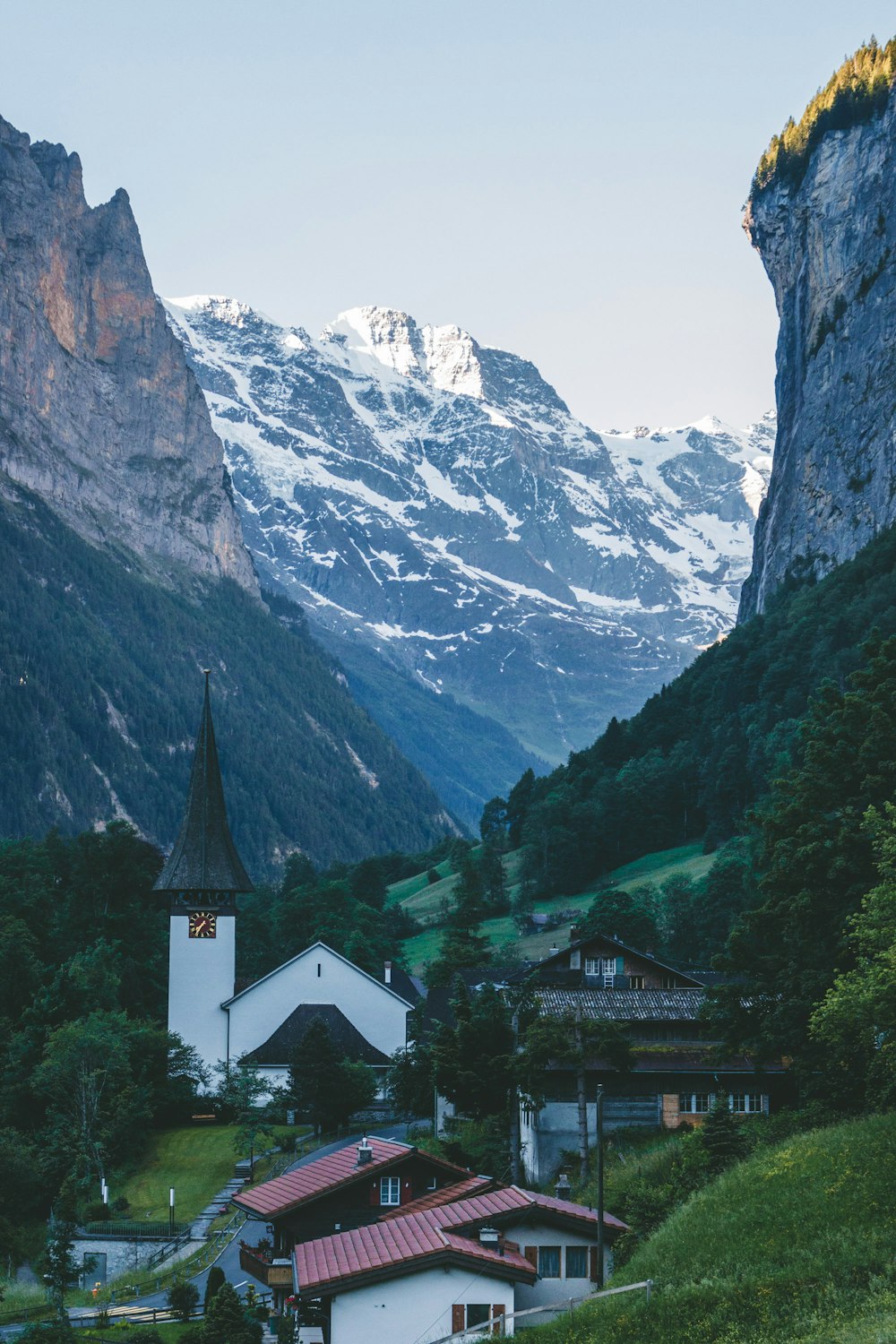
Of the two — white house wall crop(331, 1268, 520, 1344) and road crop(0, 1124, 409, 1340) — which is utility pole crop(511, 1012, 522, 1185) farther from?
white house wall crop(331, 1268, 520, 1344)

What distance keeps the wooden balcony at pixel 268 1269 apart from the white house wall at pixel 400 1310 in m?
7.02

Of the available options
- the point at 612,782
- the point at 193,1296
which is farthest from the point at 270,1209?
the point at 612,782

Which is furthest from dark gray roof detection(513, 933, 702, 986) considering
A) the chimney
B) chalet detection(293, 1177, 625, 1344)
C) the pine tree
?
chalet detection(293, 1177, 625, 1344)

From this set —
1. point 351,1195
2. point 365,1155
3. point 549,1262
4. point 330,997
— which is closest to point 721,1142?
point 549,1262

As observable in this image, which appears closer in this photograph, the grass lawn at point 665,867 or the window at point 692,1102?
the window at point 692,1102

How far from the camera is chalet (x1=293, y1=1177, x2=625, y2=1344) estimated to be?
1668 inches

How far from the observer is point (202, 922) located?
96000 millimetres

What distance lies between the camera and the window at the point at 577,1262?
4594 centimetres

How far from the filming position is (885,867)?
151 ft

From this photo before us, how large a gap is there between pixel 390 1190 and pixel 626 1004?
17.3 meters

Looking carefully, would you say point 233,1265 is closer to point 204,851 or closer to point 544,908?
point 204,851

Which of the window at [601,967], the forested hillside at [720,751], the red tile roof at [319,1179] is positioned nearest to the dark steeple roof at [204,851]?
the window at [601,967]

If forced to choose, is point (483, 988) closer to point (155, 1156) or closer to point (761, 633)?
point (155, 1156)

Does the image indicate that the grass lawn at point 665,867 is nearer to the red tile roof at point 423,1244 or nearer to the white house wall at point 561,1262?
the red tile roof at point 423,1244
